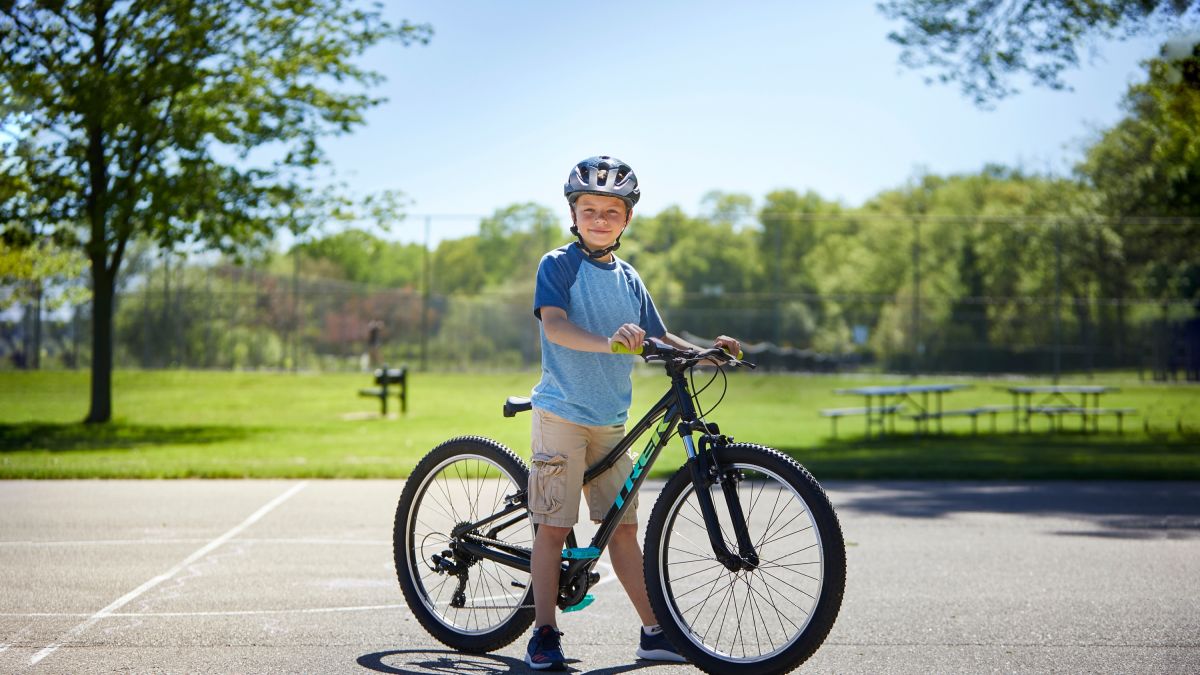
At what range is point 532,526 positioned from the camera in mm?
4922

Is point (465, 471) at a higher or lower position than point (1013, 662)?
higher

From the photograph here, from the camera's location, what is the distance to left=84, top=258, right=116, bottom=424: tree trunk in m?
19.7

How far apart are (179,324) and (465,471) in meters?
30.4

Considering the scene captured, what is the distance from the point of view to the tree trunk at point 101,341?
1973 centimetres

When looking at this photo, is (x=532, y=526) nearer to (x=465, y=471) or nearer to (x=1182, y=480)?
(x=465, y=471)

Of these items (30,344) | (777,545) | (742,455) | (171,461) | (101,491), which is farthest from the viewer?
(30,344)

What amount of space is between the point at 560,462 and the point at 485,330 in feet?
101

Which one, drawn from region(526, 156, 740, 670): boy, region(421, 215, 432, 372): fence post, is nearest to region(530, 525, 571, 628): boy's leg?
region(526, 156, 740, 670): boy

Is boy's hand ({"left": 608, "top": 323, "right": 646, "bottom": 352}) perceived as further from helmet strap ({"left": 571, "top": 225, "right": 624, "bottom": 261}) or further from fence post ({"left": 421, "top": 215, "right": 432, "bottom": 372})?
fence post ({"left": 421, "top": 215, "right": 432, "bottom": 372})

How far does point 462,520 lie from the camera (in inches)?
206

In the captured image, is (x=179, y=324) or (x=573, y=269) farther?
(x=179, y=324)

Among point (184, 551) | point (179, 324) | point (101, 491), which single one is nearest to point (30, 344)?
point (179, 324)

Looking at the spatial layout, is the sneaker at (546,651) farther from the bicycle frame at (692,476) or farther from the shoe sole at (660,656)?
the shoe sole at (660,656)

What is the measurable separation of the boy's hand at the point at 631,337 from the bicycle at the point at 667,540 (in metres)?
0.03
